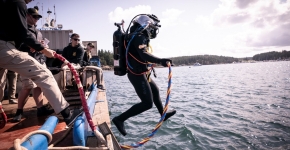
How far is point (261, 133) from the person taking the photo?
7105 millimetres

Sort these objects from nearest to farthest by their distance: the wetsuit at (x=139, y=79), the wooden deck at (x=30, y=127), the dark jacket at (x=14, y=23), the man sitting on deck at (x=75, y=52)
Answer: the dark jacket at (x=14, y=23)
the wooden deck at (x=30, y=127)
the wetsuit at (x=139, y=79)
the man sitting on deck at (x=75, y=52)

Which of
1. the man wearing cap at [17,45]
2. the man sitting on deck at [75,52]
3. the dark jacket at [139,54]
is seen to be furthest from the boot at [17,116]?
the man sitting on deck at [75,52]

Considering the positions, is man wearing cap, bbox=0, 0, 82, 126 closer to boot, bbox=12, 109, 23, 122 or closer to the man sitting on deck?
boot, bbox=12, 109, 23, 122

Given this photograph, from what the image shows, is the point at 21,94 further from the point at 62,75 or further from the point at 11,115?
the point at 62,75

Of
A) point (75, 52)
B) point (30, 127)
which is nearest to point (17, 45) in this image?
point (30, 127)

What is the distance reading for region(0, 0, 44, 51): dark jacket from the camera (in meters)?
2.63

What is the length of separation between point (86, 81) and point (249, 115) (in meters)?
8.90

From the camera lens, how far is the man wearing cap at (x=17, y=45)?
2.65 metres

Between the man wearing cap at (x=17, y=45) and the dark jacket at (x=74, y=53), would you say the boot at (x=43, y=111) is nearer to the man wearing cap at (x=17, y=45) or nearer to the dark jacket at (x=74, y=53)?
the man wearing cap at (x=17, y=45)

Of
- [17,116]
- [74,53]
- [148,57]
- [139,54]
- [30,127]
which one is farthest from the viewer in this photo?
[74,53]

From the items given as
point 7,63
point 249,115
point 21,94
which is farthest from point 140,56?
point 249,115

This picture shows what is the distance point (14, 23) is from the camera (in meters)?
2.67

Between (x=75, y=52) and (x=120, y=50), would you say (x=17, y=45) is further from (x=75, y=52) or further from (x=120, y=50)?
(x=75, y=52)

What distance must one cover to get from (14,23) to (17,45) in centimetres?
49
